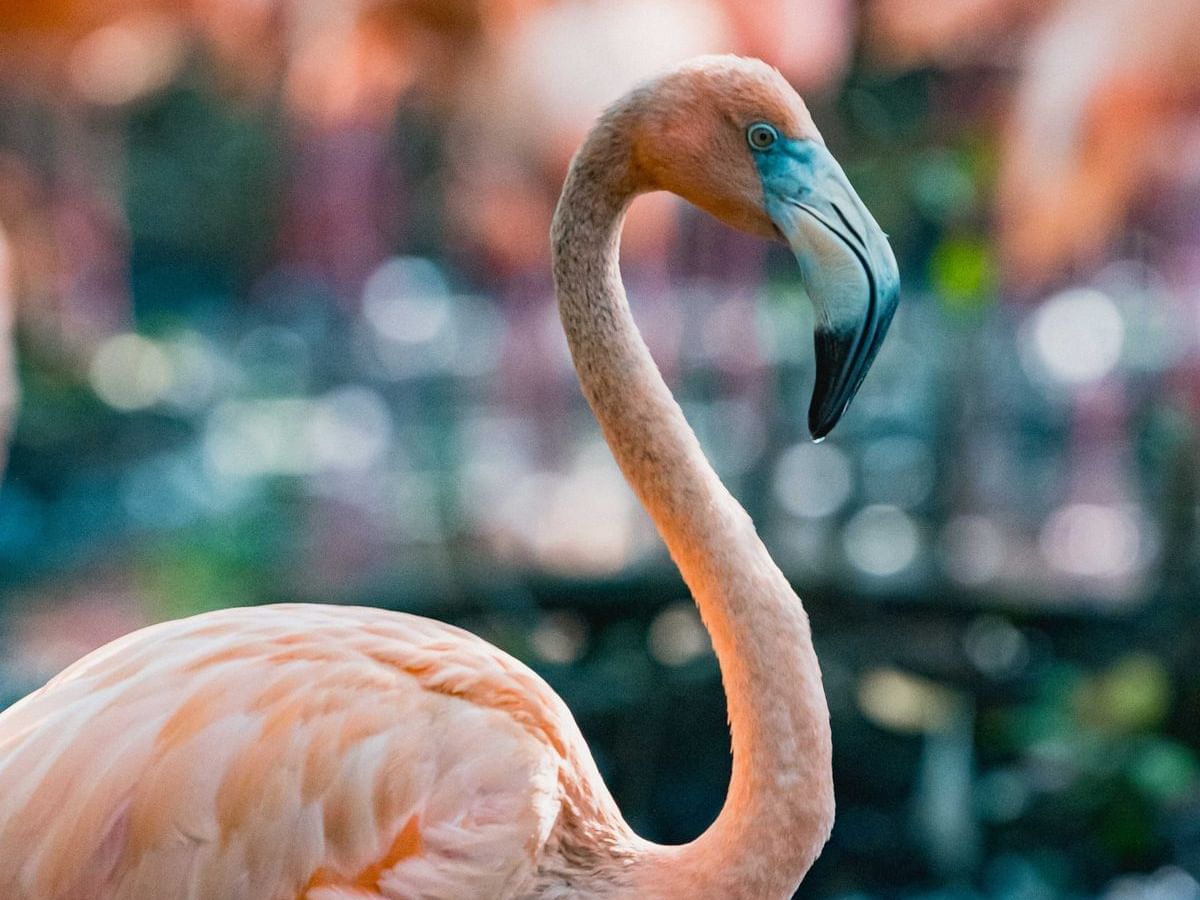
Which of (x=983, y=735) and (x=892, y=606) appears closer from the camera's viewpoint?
(x=983, y=735)

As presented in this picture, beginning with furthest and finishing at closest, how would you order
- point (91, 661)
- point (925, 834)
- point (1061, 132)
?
point (1061, 132)
point (925, 834)
point (91, 661)

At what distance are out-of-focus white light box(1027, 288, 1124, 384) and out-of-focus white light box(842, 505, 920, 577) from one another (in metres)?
1.58

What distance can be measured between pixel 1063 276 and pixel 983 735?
2.34 m

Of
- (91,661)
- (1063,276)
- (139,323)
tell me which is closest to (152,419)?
(139,323)

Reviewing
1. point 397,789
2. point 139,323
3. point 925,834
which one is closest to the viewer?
point 397,789

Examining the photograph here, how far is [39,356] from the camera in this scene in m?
7.26

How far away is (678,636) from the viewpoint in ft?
14.6

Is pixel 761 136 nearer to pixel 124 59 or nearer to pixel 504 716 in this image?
pixel 504 716

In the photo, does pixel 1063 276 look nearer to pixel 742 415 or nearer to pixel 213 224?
pixel 742 415

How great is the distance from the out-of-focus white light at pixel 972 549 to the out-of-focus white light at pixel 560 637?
1166 mm

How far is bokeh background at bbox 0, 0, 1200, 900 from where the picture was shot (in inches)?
158

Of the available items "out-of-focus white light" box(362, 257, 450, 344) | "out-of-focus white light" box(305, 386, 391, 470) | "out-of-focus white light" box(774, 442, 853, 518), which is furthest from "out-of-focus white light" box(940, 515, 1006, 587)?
"out-of-focus white light" box(362, 257, 450, 344)

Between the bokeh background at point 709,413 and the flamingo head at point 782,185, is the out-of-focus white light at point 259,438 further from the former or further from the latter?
the flamingo head at point 782,185

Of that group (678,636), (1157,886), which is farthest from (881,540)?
(1157,886)
